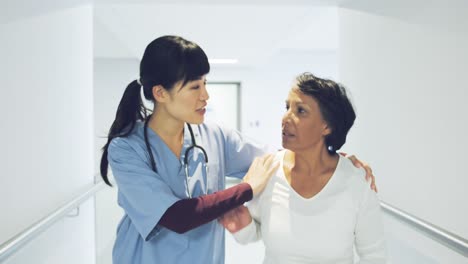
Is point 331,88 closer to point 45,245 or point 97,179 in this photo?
point 45,245

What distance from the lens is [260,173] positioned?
1192 mm

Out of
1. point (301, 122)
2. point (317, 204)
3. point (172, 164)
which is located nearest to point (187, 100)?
point (172, 164)

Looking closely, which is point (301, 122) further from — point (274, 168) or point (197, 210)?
point (197, 210)

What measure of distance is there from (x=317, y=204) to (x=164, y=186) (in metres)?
0.45

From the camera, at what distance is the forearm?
3.36ft

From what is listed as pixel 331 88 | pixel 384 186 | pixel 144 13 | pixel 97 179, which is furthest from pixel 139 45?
pixel 331 88

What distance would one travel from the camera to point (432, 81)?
4.79 feet

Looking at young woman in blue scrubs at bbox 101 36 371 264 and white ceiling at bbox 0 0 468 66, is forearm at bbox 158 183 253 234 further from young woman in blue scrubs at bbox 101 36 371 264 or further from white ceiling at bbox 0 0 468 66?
white ceiling at bbox 0 0 468 66

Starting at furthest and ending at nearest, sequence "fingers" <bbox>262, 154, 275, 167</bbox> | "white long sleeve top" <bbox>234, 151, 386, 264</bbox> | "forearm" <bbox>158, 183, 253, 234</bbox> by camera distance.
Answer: "fingers" <bbox>262, 154, 275, 167</bbox> → "white long sleeve top" <bbox>234, 151, 386, 264</bbox> → "forearm" <bbox>158, 183, 253, 234</bbox>

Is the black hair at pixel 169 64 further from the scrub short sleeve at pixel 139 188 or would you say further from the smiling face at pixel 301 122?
the smiling face at pixel 301 122

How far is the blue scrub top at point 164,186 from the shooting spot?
3.51 ft

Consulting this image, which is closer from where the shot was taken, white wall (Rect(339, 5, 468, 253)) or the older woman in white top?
the older woman in white top

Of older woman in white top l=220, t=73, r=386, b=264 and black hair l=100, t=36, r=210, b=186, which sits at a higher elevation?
black hair l=100, t=36, r=210, b=186

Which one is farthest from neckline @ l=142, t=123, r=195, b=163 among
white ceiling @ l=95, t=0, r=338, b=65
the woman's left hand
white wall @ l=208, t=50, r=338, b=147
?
white wall @ l=208, t=50, r=338, b=147
